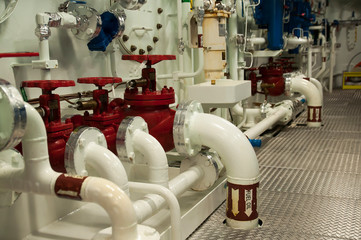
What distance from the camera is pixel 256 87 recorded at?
435 centimetres

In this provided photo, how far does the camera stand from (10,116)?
104 cm

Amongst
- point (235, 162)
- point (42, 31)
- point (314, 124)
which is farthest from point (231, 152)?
point (314, 124)

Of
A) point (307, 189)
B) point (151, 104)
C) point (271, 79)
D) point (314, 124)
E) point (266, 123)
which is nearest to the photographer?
point (151, 104)

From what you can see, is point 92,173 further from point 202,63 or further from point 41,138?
point 202,63

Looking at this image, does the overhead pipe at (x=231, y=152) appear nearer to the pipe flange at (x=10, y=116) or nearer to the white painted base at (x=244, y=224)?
the white painted base at (x=244, y=224)

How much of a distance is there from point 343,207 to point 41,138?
61.9 inches

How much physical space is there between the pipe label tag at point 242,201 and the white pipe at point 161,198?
0.18 meters

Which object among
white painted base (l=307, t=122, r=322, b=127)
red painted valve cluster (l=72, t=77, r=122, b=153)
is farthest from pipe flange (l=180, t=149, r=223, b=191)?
white painted base (l=307, t=122, r=322, b=127)

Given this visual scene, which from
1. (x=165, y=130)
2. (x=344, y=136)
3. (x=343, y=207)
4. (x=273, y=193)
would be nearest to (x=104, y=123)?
(x=165, y=130)

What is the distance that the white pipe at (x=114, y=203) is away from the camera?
1.12 m

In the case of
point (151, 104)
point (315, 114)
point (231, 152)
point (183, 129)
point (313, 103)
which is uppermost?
point (151, 104)

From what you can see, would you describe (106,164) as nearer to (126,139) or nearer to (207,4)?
(126,139)

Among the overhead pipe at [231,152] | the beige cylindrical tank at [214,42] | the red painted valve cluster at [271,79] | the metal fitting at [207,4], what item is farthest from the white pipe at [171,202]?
the red painted valve cluster at [271,79]

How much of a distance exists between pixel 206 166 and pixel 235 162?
0.25 meters
